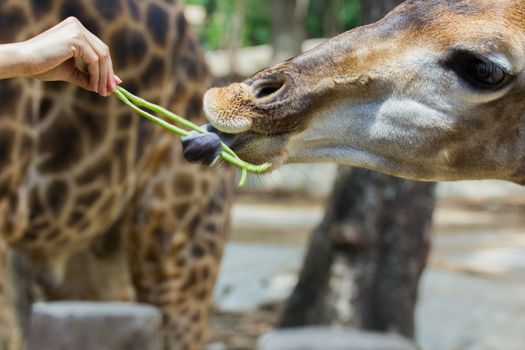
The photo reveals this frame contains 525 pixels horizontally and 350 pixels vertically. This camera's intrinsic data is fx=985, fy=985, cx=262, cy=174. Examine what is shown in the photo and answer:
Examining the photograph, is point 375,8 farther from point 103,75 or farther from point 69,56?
point 69,56

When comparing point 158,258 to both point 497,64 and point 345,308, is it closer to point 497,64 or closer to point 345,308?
point 345,308

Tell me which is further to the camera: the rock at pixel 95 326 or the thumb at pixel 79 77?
the rock at pixel 95 326

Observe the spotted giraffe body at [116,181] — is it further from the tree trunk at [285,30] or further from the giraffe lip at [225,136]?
the tree trunk at [285,30]

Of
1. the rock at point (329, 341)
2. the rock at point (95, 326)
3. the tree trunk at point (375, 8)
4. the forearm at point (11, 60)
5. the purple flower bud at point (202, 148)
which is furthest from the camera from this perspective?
the tree trunk at point (375, 8)

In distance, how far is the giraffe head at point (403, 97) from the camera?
247cm

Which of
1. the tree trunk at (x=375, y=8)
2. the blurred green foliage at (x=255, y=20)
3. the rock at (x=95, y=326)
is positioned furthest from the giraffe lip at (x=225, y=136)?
the blurred green foliage at (x=255, y=20)

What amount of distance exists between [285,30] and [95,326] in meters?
15.8

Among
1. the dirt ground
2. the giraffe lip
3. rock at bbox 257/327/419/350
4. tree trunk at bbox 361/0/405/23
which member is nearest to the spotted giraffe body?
rock at bbox 257/327/419/350

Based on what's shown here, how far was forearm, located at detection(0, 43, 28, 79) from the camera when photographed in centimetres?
200

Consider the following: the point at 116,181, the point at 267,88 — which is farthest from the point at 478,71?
the point at 116,181

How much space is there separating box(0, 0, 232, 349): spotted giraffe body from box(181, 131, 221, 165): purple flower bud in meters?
1.64

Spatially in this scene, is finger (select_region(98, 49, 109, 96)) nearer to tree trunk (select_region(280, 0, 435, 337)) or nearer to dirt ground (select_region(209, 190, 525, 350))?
tree trunk (select_region(280, 0, 435, 337))

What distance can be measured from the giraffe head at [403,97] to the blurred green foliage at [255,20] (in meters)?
24.9

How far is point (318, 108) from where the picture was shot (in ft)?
8.45
